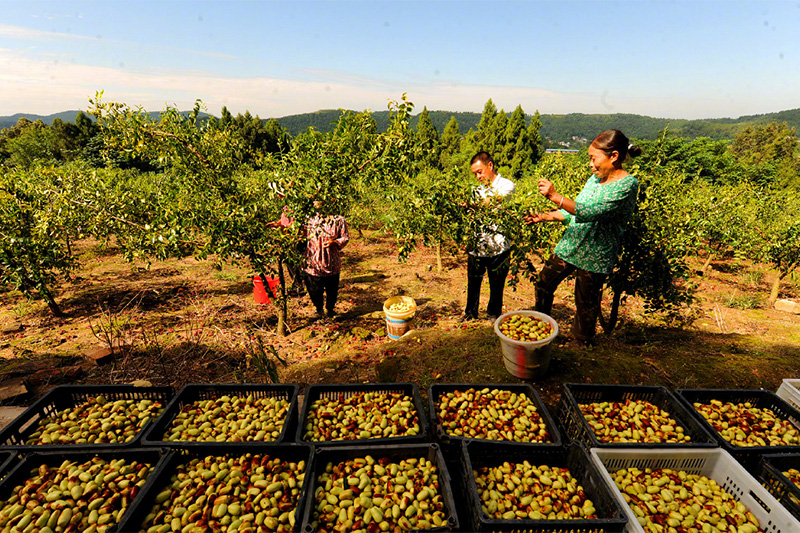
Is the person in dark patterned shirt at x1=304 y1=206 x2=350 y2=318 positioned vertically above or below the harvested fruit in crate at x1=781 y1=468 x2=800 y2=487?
above

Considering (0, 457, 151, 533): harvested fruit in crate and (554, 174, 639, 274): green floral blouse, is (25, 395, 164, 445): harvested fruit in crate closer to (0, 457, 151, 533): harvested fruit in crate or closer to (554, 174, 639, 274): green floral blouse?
(0, 457, 151, 533): harvested fruit in crate

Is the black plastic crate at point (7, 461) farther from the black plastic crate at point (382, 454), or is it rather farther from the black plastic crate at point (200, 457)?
the black plastic crate at point (382, 454)

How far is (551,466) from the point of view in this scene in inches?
106

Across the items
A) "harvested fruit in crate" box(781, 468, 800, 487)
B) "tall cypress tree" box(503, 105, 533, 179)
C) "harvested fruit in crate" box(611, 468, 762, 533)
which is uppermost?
"tall cypress tree" box(503, 105, 533, 179)

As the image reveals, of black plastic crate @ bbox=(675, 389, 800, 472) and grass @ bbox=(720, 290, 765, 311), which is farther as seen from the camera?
grass @ bbox=(720, 290, 765, 311)

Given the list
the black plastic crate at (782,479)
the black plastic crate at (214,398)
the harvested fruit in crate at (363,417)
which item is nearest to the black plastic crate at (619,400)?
the black plastic crate at (782,479)

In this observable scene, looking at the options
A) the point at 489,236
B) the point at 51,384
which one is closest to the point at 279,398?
the point at 489,236

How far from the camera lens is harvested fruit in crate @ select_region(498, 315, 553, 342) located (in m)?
3.84

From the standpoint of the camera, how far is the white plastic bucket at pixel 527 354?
3768 millimetres

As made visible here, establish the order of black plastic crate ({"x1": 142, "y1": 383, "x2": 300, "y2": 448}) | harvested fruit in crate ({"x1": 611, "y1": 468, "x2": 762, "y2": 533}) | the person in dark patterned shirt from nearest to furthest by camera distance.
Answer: harvested fruit in crate ({"x1": 611, "y1": 468, "x2": 762, "y2": 533}) → black plastic crate ({"x1": 142, "y1": 383, "x2": 300, "y2": 448}) → the person in dark patterned shirt

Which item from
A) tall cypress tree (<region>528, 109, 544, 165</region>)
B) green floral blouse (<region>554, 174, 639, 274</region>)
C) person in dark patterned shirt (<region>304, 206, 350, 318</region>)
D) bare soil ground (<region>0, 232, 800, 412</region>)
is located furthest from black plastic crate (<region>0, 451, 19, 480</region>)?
tall cypress tree (<region>528, 109, 544, 165</region>)

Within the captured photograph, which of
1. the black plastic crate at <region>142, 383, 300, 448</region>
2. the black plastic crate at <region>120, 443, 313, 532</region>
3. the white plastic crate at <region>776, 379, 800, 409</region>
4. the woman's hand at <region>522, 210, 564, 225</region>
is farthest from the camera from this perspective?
the woman's hand at <region>522, 210, 564, 225</region>

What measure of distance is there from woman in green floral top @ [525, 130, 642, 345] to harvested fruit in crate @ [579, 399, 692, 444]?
1.48 metres

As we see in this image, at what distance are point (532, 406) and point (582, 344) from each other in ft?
7.17
